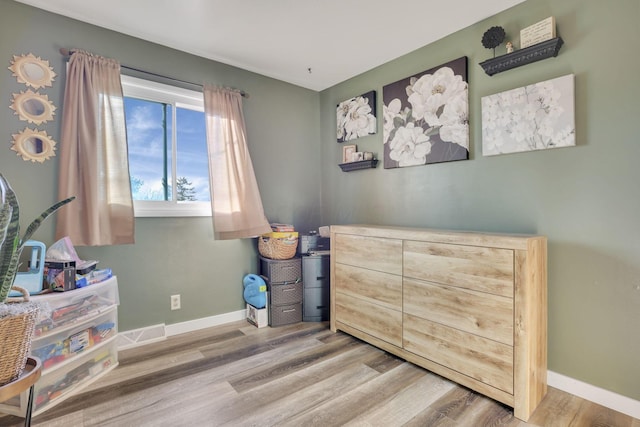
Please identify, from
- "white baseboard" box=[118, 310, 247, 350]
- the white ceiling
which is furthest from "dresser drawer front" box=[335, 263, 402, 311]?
the white ceiling

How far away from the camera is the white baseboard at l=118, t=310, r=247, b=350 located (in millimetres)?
2344

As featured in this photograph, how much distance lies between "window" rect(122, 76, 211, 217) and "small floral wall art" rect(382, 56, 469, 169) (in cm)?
163

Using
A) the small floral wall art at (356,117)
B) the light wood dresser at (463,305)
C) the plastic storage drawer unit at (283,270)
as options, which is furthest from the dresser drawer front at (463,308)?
the small floral wall art at (356,117)

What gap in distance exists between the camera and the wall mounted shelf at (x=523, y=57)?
1763mm

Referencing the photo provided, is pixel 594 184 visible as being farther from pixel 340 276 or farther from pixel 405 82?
pixel 340 276

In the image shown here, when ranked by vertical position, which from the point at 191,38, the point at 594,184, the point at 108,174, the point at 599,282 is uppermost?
the point at 191,38

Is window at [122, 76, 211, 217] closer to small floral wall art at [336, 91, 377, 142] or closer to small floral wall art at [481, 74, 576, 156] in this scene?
small floral wall art at [336, 91, 377, 142]

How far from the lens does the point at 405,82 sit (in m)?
2.58

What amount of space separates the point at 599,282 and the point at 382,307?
1233mm

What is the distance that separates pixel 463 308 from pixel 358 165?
1601mm

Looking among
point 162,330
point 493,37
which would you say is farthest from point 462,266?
point 162,330

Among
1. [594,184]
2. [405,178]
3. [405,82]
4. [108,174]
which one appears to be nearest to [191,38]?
[108,174]

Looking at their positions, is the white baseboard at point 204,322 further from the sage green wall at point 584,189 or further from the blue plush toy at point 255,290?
the sage green wall at point 584,189

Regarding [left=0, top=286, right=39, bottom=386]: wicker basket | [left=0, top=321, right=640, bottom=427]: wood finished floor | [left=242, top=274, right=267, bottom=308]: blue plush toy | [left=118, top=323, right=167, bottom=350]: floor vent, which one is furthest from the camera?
[left=242, top=274, right=267, bottom=308]: blue plush toy
